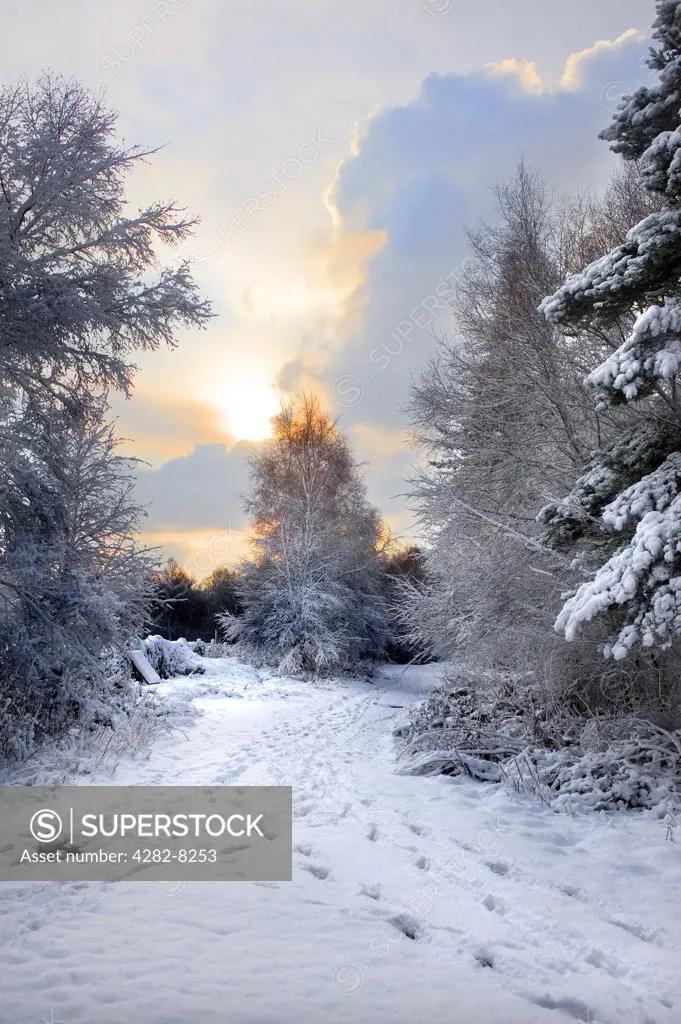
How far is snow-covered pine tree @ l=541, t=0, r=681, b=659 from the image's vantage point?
416cm

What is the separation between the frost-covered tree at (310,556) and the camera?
62.8ft

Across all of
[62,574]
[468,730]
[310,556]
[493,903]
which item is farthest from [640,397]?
[310,556]

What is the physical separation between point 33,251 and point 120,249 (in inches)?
41.8

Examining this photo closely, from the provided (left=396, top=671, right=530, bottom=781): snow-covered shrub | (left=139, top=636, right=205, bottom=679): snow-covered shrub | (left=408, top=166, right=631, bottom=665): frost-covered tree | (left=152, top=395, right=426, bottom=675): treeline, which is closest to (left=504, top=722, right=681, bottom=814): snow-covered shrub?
(left=396, top=671, right=530, bottom=781): snow-covered shrub

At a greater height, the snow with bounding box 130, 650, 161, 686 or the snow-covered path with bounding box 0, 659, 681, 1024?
the snow with bounding box 130, 650, 161, 686

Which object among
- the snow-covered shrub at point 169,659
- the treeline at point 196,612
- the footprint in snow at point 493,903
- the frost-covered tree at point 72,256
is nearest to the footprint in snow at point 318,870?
the footprint in snow at point 493,903

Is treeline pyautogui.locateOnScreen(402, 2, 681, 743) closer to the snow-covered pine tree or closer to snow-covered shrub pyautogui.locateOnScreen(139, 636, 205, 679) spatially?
the snow-covered pine tree

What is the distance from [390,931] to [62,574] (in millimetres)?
5844

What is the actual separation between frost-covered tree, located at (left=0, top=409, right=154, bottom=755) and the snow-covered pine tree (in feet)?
18.8

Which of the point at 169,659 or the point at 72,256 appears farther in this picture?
the point at 169,659

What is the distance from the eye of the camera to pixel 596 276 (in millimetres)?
5004

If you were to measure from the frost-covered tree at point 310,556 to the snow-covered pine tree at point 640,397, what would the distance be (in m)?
13.5

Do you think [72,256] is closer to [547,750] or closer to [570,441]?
[570,441]

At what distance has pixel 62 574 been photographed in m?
7.33
